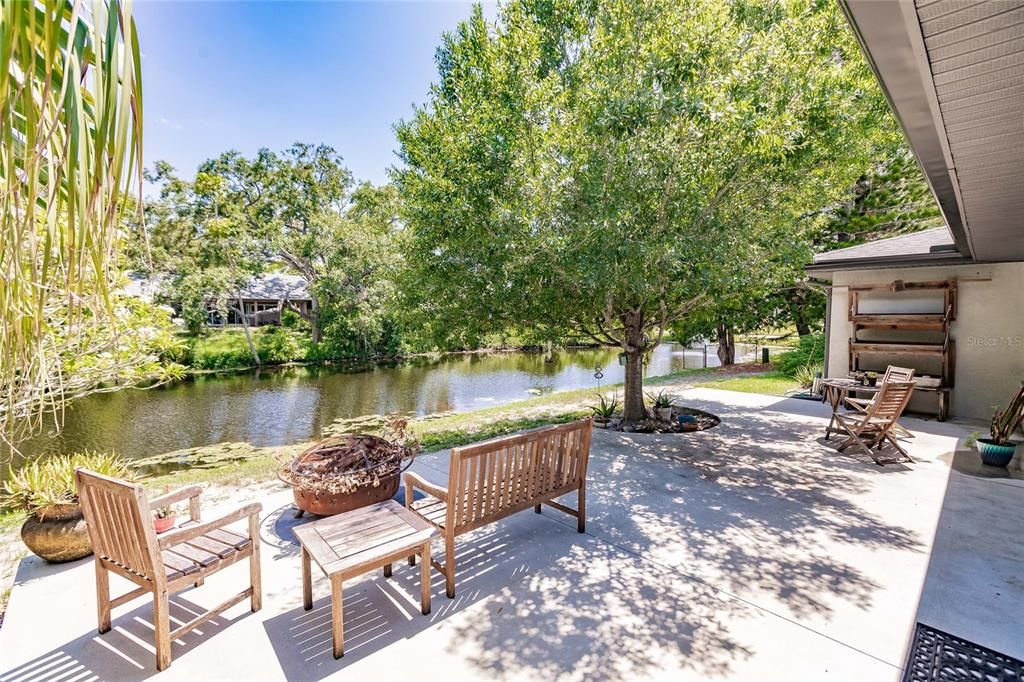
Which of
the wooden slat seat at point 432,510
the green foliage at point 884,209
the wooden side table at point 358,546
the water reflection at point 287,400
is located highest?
the green foliage at point 884,209

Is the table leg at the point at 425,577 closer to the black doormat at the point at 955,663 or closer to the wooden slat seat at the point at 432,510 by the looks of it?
the wooden slat seat at the point at 432,510

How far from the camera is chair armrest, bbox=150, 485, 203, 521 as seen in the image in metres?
2.89

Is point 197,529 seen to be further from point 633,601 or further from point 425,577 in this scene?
point 633,601

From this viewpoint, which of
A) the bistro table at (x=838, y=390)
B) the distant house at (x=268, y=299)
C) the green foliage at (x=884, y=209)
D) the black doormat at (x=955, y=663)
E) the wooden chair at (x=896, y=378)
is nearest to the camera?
the black doormat at (x=955, y=663)

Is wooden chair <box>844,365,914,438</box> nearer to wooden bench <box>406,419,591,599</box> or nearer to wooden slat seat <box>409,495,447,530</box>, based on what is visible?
wooden bench <box>406,419,591,599</box>

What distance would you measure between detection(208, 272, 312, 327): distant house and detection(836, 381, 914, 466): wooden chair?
26918 millimetres

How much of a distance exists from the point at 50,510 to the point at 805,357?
1476cm

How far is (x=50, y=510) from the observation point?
327 centimetres

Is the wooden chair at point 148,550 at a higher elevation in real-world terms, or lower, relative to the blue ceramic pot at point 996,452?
higher

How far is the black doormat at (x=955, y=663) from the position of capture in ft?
7.35

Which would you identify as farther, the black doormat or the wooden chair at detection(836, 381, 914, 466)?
the wooden chair at detection(836, 381, 914, 466)

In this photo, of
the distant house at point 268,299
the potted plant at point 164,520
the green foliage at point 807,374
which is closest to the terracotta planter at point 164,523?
the potted plant at point 164,520

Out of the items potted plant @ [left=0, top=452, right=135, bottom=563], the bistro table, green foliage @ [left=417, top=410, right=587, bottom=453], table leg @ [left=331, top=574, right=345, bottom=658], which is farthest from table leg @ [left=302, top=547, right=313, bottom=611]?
the bistro table

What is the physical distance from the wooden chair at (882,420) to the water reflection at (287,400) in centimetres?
846
